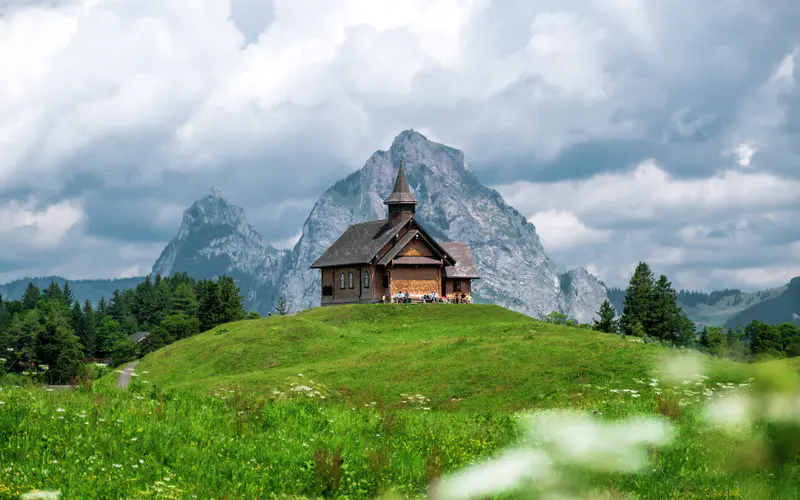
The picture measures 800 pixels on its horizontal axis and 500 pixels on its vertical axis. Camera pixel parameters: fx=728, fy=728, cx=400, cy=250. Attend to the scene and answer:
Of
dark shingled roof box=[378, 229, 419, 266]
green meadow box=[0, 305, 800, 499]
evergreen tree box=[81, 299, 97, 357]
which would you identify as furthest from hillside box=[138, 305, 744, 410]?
evergreen tree box=[81, 299, 97, 357]

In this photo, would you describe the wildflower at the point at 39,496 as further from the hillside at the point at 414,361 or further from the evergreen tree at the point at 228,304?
the evergreen tree at the point at 228,304

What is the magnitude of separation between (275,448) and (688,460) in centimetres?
648

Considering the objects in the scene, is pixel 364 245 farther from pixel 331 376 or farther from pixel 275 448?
pixel 275 448

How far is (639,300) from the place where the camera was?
110812mm

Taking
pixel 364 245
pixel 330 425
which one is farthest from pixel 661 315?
pixel 330 425

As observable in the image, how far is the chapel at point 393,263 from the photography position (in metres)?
74.8

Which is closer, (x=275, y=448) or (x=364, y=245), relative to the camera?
(x=275, y=448)

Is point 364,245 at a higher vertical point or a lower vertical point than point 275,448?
higher

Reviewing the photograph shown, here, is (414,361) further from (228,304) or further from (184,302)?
(184,302)

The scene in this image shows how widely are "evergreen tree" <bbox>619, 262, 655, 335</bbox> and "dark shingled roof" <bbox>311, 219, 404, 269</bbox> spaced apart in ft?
153

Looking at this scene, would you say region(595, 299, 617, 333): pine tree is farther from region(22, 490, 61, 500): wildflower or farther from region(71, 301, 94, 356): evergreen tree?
region(71, 301, 94, 356): evergreen tree

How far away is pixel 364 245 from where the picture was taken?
79375 millimetres

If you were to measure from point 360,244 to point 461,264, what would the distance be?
12.1 m

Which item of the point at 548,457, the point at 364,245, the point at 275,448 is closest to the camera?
the point at 548,457
